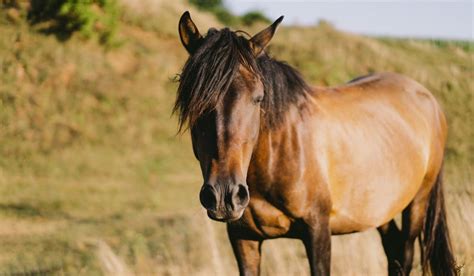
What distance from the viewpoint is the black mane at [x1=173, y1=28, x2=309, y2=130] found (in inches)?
128

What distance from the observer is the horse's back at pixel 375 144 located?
429 cm

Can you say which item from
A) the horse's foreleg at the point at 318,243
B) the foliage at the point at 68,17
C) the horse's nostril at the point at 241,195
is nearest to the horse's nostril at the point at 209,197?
the horse's nostril at the point at 241,195

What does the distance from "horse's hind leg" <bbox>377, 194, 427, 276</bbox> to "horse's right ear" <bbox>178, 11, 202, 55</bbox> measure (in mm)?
2710

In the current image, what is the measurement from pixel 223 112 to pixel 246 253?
1.29 meters

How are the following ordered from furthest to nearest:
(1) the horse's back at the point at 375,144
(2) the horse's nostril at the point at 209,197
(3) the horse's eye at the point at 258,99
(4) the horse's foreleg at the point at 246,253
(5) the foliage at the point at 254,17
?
(5) the foliage at the point at 254,17 → (1) the horse's back at the point at 375,144 → (4) the horse's foreleg at the point at 246,253 → (3) the horse's eye at the point at 258,99 → (2) the horse's nostril at the point at 209,197

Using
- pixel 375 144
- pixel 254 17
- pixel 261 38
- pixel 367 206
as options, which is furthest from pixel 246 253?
pixel 254 17

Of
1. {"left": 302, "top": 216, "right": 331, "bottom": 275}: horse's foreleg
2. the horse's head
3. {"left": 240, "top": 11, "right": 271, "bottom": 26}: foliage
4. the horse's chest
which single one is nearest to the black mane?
the horse's head

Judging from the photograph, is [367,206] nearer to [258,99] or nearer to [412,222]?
[412,222]

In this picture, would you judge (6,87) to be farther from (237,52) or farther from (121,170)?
(237,52)

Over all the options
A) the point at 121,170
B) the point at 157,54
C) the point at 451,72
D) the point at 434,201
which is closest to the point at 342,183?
the point at 434,201

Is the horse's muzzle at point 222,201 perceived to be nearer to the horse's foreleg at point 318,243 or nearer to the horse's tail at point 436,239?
the horse's foreleg at point 318,243

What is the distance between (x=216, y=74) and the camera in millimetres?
3258

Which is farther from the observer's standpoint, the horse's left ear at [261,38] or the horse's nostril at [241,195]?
the horse's left ear at [261,38]

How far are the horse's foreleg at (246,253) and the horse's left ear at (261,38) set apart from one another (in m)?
1.18
